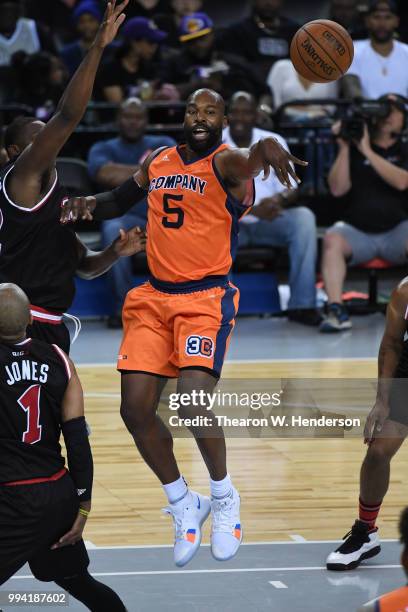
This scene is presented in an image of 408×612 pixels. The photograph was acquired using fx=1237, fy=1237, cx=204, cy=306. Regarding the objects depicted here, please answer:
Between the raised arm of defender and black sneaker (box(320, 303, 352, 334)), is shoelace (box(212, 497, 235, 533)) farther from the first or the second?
black sneaker (box(320, 303, 352, 334))

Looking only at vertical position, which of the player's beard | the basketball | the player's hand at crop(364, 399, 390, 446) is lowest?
the player's hand at crop(364, 399, 390, 446)

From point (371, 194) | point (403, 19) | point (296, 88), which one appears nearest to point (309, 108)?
point (296, 88)

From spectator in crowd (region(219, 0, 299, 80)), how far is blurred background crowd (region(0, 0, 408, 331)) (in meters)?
0.01

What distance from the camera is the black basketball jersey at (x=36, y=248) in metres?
5.57

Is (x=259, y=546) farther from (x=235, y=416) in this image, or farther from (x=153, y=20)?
(x=153, y=20)

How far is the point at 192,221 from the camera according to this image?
584cm

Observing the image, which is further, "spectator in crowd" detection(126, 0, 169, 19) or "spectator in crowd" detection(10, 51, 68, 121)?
"spectator in crowd" detection(126, 0, 169, 19)

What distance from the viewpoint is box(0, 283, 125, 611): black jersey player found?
4.34 meters

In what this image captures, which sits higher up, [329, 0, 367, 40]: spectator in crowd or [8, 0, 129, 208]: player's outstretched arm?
[8, 0, 129, 208]: player's outstretched arm

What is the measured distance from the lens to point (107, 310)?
1136 cm

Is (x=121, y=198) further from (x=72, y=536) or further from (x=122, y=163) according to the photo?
(x=122, y=163)

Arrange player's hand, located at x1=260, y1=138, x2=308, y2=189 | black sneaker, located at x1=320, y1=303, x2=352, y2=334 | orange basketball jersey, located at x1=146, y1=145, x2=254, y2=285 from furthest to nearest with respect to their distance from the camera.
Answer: black sneaker, located at x1=320, y1=303, x2=352, y2=334, orange basketball jersey, located at x1=146, y1=145, x2=254, y2=285, player's hand, located at x1=260, y1=138, x2=308, y2=189

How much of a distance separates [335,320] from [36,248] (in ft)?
18.0

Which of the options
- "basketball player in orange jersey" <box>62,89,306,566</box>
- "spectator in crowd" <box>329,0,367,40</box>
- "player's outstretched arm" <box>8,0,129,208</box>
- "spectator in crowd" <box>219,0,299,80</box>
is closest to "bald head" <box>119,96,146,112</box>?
"spectator in crowd" <box>219,0,299,80</box>
